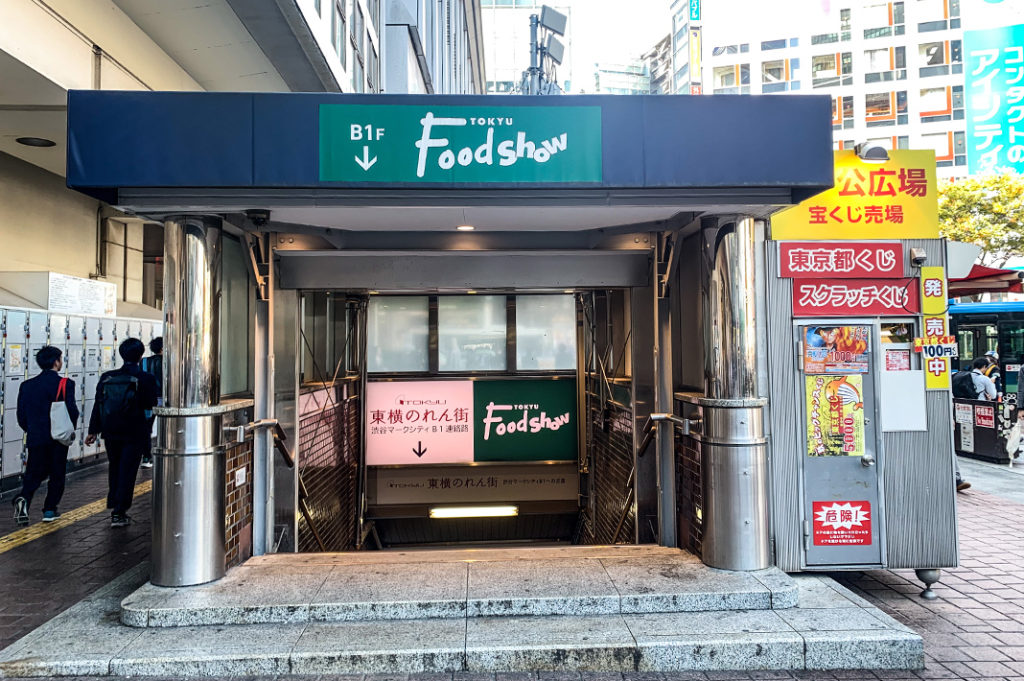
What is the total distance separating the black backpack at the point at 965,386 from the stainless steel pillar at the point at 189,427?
12021mm

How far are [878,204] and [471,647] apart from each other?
4.26 meters

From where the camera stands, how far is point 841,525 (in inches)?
186

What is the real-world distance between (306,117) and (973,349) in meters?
16.0

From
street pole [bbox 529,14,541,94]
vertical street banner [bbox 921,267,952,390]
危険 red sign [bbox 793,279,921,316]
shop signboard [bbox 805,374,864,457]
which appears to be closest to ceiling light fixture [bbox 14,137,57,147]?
street pole [bbox 529,14,541,94]

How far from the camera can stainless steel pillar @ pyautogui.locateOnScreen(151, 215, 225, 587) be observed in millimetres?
4242

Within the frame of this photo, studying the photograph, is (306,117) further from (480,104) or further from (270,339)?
(270,339)

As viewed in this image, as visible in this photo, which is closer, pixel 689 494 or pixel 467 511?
pixel 689 494

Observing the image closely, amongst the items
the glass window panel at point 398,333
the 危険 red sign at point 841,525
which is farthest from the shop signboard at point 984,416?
the glass window panel at point 398,333

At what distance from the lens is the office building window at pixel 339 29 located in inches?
470

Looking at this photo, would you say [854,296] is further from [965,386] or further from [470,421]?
[965,386]

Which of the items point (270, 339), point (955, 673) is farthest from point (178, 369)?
point (955, 673)

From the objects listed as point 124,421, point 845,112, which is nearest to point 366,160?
point 124,421

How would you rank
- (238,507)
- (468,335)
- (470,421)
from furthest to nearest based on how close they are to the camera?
(468,335) → (470,421) → (238,507)

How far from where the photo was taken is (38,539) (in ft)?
20.0
